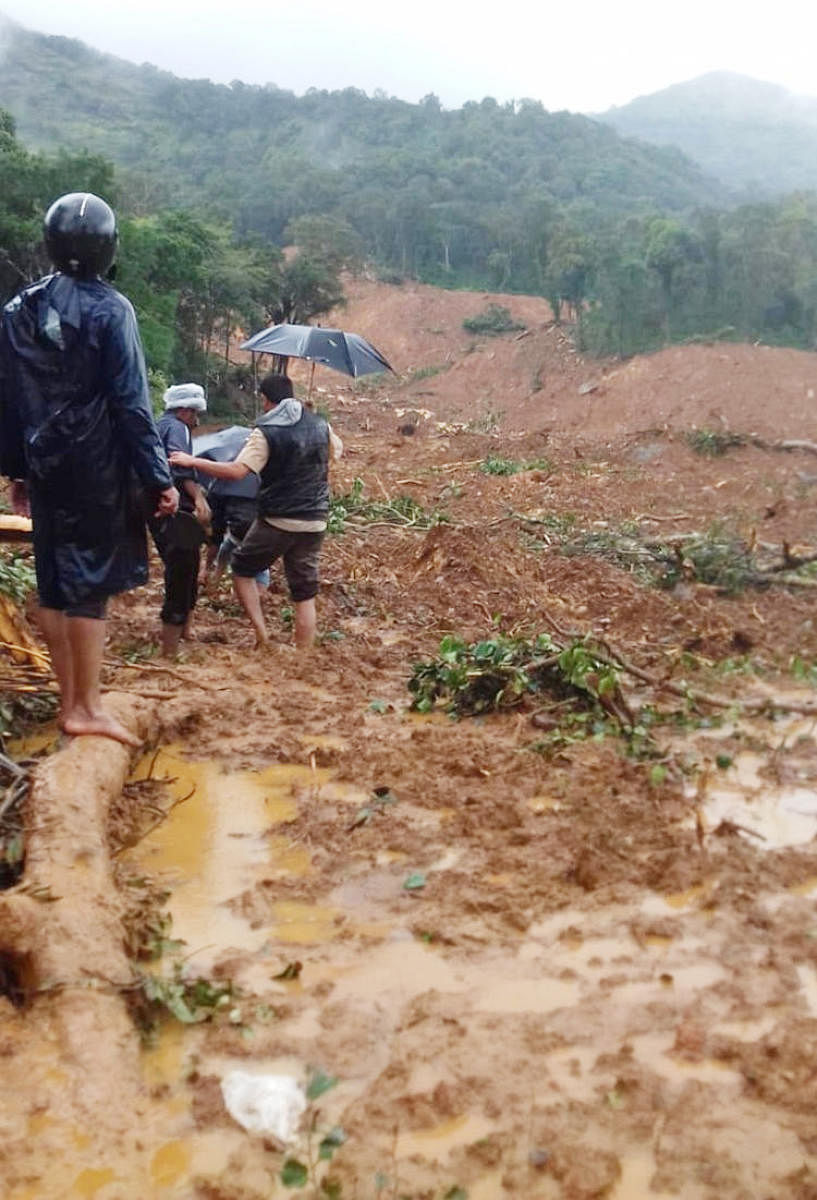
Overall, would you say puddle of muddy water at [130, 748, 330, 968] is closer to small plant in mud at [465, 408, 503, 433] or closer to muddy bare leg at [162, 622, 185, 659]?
muddy bare leg at [162, 622, 185, 659]

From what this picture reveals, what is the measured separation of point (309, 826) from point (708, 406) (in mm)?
24209

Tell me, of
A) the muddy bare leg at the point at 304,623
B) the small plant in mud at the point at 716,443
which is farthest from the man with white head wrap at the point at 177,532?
the small plant in mud at the point at 716,443

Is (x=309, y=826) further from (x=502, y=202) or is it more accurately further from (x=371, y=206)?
(x=502, y=202)

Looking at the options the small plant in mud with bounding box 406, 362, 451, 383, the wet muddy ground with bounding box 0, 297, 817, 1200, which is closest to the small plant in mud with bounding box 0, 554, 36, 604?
the wet muddy ground with bounding box 0, 297, 817, 1200

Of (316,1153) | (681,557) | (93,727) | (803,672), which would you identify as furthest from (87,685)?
(681,557)

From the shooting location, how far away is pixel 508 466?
17703mm

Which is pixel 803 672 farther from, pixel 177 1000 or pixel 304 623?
pixel 177 1000

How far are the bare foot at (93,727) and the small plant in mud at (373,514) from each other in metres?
6.25

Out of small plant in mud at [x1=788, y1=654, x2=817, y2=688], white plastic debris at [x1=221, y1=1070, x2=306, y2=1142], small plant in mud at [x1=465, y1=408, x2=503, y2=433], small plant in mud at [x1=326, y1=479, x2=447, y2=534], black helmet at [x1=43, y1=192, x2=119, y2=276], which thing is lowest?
small plant in mud at [x1=465, y1=408, x2=503, y2=433]

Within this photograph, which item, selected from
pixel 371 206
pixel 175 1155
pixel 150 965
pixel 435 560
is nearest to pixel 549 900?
pixel 150 965

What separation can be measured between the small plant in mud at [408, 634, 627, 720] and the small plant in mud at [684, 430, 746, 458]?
15889mm

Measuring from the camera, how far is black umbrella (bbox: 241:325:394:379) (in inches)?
266

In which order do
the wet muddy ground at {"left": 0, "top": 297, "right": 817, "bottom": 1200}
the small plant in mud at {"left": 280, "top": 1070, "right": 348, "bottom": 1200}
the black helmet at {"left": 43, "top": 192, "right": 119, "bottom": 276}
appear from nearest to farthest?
the small plant in mud at {"left": 280, "top": 1070, "right": 348, "bottom": 1200}, the wet muddy ground at {"left": 0, "top": 297, "right": 817, "bottom": 1200}, the black helmet at {"left": 43, "top": 192, "right": 119, "bottom": 276}

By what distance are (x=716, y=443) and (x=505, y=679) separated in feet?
54.1
